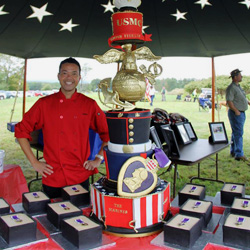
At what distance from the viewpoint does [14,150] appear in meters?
6.17

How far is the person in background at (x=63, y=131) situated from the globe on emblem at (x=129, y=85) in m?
0.59

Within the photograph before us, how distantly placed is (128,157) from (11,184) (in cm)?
193

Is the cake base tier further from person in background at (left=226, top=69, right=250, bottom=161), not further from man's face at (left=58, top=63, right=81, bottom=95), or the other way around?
person in background at (left=226, top=69, right=250, bottom=161)

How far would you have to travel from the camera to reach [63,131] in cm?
180

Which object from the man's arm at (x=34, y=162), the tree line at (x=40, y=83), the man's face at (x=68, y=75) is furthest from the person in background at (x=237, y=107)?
the man's arm at (x=34, y=162)

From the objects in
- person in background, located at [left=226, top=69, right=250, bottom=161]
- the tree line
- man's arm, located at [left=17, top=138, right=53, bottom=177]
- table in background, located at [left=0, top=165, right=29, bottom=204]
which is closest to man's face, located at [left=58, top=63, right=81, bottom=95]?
Answer: man's arm, located at [left=17, top=138, right=53, bottom=177]

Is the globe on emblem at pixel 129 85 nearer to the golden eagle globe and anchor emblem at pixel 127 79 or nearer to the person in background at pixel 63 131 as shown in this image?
the golden eagle globe and anchor emblem at pixel 127 79

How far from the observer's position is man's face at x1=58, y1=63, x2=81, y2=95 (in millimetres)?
1755

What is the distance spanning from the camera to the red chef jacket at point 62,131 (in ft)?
5.91

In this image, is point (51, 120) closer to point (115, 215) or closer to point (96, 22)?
point (115, 215)

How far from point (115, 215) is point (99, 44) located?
472 cm

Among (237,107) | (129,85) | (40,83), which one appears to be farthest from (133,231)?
(40,83)

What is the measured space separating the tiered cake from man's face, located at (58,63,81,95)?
19.6 inches

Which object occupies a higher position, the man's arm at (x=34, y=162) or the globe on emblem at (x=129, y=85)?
the globe on emblem at (x=129, y=85)
